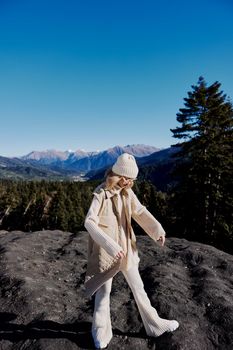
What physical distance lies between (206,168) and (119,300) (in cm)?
1796

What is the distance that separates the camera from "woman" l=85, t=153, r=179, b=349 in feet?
16.0

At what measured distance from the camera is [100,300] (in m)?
5.02

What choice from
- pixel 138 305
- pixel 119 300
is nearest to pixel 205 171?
pixel 119 300

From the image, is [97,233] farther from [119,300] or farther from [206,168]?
[206,168]

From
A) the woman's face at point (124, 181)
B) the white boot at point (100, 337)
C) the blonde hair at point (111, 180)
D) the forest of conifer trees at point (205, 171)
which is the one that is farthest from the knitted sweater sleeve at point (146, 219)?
the forest of conifer trees at point (205, 171)

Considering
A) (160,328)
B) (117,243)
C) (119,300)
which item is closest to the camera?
(117,243)

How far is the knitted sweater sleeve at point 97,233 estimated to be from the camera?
174 inches

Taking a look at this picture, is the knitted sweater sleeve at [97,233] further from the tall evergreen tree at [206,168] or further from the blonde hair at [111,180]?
the tall evergreen tree at [206,168]

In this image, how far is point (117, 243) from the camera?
4.86 m

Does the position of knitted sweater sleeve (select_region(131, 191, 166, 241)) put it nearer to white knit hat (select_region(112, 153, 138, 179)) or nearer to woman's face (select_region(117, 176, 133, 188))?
woman's face (select_region(117, 176, 133, 188))

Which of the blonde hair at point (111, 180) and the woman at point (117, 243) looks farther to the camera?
the blonde hair at point (111, 180)

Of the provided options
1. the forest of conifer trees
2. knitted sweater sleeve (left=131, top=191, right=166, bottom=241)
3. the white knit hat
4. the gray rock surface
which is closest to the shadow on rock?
the gray rock surface

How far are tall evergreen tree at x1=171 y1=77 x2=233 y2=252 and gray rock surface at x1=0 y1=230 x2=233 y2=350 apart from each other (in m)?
13.4

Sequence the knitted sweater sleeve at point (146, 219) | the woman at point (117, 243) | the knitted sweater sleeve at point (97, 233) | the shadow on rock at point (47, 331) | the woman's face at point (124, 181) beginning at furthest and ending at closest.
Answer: the shadow on rock at point (47, 331), the knitted sweater sleeve at point (146, 219), the woman's face at point (124, 181), the woman at point (117, 243), the knitted sweater sleeve at point (97, 233)
